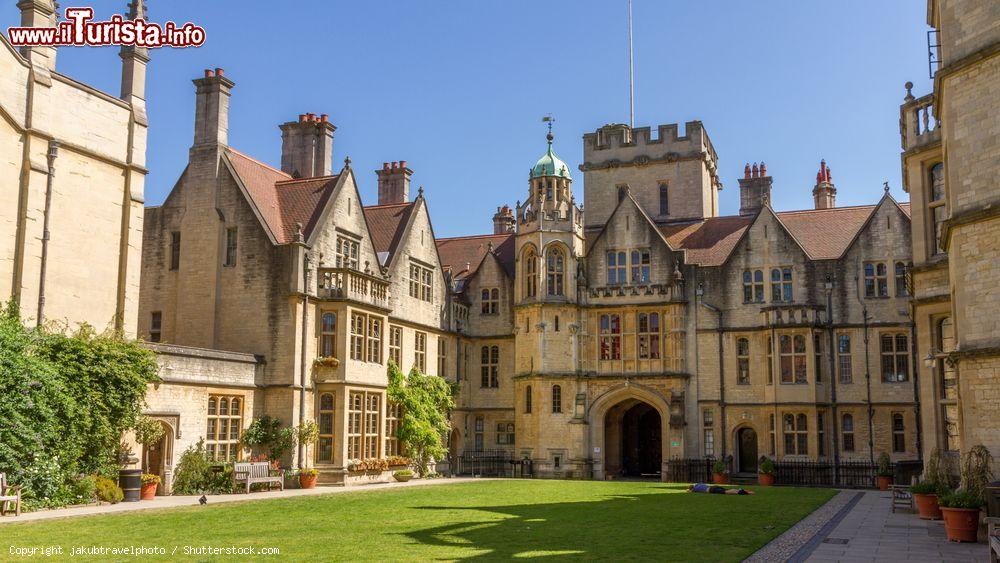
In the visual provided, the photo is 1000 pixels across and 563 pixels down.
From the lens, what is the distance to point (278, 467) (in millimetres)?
28266

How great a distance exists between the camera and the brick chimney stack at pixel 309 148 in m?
36.9

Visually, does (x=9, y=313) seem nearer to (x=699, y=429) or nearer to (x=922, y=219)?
(x=922, y=219)

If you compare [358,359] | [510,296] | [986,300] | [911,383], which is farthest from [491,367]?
[986,300]

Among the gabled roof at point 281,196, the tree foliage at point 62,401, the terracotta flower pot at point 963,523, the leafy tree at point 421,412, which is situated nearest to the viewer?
the terracotta flower pot at point 963,523

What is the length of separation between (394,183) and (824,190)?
21515 mm

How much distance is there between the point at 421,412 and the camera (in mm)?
35125

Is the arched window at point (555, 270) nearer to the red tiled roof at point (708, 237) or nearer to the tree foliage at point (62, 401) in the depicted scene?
the red tiled roof at point (708, 237)

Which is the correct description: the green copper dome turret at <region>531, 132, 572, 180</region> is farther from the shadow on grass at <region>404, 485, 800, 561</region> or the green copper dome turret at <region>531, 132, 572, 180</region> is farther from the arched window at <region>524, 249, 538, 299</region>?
the shadow on grass at <region>404, 485, 800, 561</region>

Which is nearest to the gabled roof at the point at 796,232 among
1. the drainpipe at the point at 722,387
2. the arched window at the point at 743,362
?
the drainpipe at the point at 722,387

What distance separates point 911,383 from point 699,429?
8233 millimetres

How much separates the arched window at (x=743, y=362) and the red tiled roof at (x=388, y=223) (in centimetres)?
1441

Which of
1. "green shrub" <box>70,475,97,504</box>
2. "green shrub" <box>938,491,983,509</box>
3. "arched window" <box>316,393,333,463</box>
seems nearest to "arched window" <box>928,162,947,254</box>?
"green shrub" <box>938,491,983,509</box>

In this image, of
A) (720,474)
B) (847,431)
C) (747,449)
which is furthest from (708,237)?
(720,474)

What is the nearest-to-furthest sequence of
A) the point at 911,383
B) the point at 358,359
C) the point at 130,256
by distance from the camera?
the point at 130,256
the point at 358,359
the point at 911,383
